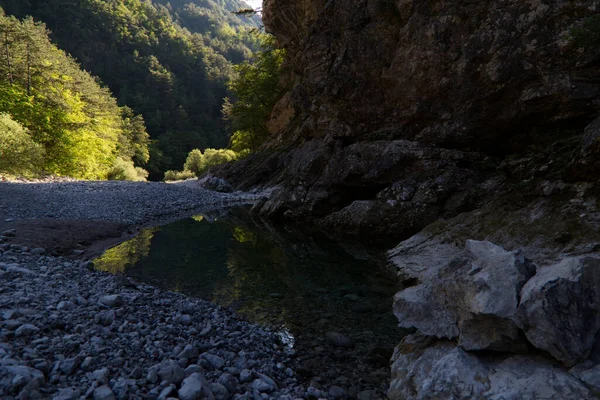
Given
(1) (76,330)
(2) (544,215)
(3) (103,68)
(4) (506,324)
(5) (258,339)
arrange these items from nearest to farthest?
1. (4) (506,324)
2. (1) (76,330)
3. (5) (258,339)
4. (2) (544,215)
5. (3) (103,68)

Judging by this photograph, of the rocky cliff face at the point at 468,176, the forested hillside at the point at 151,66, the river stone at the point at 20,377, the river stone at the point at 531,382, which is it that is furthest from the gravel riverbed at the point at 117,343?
the forested hillside at the point at 151,66

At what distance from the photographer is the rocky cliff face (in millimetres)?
4172

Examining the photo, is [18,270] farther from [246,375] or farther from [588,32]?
[588,32]

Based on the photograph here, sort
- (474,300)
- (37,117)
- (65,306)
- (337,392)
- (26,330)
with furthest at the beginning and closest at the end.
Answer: (37,117)
(65,306)
(337,392)
(26,330)
(474,300)

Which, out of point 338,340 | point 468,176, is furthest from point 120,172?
point 338,340

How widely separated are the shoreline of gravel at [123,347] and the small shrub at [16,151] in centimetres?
2635

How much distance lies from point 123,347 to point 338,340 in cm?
369

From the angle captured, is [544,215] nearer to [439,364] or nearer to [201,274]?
[439,364]

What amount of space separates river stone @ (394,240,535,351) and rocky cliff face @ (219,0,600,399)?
2 cm

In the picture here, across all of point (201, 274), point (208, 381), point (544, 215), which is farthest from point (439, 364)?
point (201, 274)

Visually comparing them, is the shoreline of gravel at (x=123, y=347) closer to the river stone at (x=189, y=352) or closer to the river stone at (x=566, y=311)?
the river stone at (x=189, y=352)

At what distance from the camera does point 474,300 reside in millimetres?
4633

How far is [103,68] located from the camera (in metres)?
97.0

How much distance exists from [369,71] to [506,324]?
57.6ft
